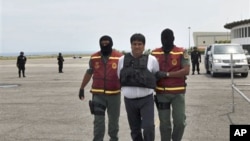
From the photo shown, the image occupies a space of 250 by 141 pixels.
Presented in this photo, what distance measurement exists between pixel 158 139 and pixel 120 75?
1882mm

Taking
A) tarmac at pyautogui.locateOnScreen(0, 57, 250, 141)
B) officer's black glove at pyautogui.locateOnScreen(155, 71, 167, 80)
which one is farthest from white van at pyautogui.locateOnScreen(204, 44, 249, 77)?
officer's black glove at pyautogui.locateOnScreen(155, 71, 167, 80)

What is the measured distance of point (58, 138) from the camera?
7129 millimetres

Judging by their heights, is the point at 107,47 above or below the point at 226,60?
above

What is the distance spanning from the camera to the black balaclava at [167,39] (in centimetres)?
570

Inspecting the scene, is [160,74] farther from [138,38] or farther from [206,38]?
[206,38]

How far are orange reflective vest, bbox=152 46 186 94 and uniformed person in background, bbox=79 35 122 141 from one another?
0.79 metres

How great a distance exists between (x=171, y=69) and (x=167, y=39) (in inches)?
17.8

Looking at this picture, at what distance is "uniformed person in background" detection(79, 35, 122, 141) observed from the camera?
6.10 m

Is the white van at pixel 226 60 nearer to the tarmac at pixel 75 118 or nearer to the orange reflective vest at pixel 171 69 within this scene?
the tarmac at pixel 75 118

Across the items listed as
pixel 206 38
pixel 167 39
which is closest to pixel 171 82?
pixel 167 39

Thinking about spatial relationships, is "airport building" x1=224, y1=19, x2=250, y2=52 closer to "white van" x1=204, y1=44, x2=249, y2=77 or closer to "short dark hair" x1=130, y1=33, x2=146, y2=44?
"white van" x1=204, y1=44, x2=249, y2=77

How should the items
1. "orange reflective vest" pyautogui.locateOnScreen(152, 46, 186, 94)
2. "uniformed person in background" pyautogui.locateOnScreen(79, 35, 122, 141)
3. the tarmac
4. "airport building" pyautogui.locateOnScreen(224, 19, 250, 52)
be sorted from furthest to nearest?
"airport building" pyautogui.locateOnScreen(224, 19, 250, 52) < the tarmac < "uniformed person in background" pyautogui.locateOnScreen(79, 35, 122, 141) < "orange reflective vest" pyautogui.locateOnScreen(152, 46, 186, 94)

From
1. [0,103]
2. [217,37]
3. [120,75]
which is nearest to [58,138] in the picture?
[120,75]

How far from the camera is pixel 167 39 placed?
572 cm
